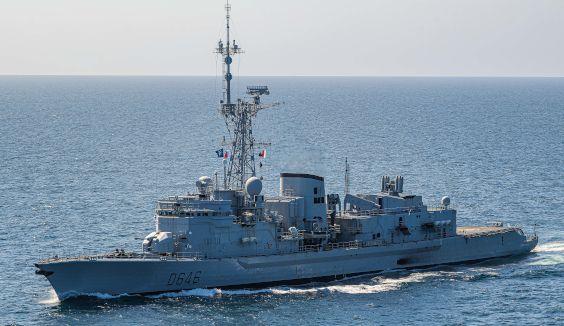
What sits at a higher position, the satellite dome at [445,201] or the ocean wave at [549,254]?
the satellite dome at [445,201]

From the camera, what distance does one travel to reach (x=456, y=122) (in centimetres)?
16850

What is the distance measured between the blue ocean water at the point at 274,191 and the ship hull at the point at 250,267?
947 mm

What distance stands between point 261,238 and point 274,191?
2330 cm

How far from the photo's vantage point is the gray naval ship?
5678 centimetres

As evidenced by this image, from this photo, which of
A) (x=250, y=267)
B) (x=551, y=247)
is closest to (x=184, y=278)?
(x=250, y=267)

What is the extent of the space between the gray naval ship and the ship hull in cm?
6

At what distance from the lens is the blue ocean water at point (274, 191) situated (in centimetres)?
5491

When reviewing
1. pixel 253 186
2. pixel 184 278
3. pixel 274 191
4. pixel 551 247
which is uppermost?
pixel 253 186

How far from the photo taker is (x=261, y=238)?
60.8 m

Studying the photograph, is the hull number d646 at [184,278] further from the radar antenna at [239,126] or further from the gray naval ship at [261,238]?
the radar antenna at [239,126]

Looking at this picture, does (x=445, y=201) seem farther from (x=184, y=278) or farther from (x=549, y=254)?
(x=184, y=278)

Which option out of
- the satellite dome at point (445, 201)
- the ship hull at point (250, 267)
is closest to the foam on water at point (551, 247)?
the ship hull at point (250, 267)

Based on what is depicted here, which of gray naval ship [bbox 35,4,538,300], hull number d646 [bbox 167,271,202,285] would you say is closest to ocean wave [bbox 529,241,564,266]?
gray naval ship [bbox 35,4,538,300]

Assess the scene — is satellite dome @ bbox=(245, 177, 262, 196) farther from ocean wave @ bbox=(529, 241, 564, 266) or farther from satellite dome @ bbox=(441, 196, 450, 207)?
ocean wave @ bbox=(529, 241, 564, 266)
